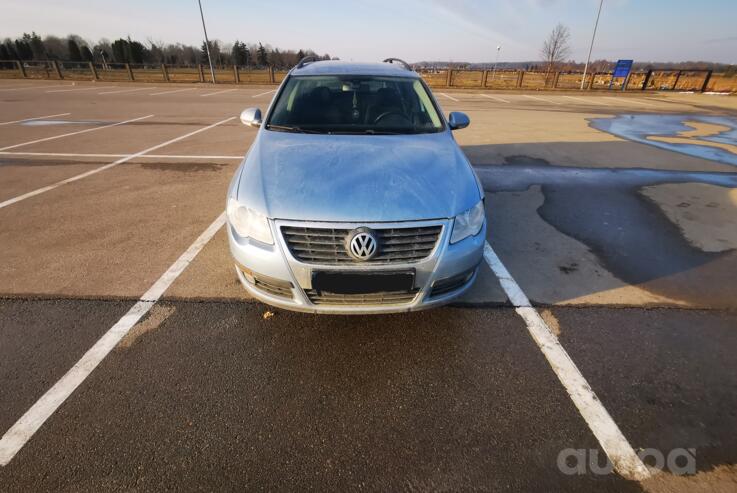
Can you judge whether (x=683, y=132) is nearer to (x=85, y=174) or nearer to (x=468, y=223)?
(x=468, y=223)

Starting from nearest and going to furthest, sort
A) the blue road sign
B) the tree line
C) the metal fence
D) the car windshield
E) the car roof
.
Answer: the car windshield
the car roof
the blue road sign
the metal fence
the tree line

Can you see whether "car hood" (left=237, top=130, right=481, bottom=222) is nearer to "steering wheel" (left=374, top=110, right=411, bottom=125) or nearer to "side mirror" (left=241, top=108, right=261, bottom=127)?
"steering wheel" (left=374, top=110, right=411, bottom=125)

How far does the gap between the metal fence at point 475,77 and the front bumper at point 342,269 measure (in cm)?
2465

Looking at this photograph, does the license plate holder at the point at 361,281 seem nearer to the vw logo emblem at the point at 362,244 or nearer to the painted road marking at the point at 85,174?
the vw logo emblem at the point at 362,244

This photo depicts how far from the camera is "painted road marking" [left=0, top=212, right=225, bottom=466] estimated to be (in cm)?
179

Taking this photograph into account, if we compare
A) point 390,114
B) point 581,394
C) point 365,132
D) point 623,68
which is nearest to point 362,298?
point 581,394

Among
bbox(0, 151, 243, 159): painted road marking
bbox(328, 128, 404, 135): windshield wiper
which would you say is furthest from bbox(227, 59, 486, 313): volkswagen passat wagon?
bbox(0, 151, 243, 159): painted road marking

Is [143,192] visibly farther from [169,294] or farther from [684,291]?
[684,291]

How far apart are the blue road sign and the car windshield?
27277 mm

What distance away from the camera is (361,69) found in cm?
399

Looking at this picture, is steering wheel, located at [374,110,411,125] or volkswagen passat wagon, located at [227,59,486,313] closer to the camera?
volkswagen passat wagon, located at [227,59,486,313]

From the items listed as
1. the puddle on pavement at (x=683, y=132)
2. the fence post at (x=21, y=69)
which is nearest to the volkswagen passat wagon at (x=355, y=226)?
the puddle on pavement at (x=683, y=132)

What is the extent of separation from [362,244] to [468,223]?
0.73 metres

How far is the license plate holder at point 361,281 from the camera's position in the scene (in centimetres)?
210
